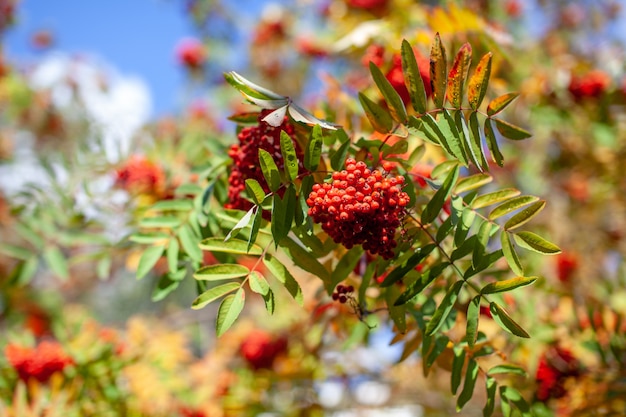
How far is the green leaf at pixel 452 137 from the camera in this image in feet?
3.51

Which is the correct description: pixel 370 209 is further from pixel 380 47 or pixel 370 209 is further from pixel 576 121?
pixel 576 121

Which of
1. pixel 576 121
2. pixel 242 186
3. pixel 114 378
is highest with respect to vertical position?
pixel 576 121

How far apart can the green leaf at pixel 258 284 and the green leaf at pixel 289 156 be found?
0.76 ft

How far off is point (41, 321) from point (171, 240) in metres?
3.79

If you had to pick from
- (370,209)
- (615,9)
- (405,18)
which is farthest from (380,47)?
(615,9)

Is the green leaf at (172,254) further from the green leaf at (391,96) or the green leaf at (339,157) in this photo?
the green leaf at (391,96)

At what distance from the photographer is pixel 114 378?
2.22 meters

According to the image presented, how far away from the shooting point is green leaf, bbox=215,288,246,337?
1.07 metres

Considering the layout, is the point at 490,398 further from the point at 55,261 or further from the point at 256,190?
the point at 55,261

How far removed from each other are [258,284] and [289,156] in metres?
0.28

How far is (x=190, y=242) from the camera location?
1.45m

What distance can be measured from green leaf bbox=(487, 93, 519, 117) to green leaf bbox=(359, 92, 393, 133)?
223mm

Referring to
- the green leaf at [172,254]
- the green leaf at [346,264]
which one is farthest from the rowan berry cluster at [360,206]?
the green leaf at [172,254]

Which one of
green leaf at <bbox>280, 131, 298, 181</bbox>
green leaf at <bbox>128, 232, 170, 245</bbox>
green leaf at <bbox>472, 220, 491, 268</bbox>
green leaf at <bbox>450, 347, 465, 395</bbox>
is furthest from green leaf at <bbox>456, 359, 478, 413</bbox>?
green leaf at <bbox>128, 232, 170, 245</bbox>
